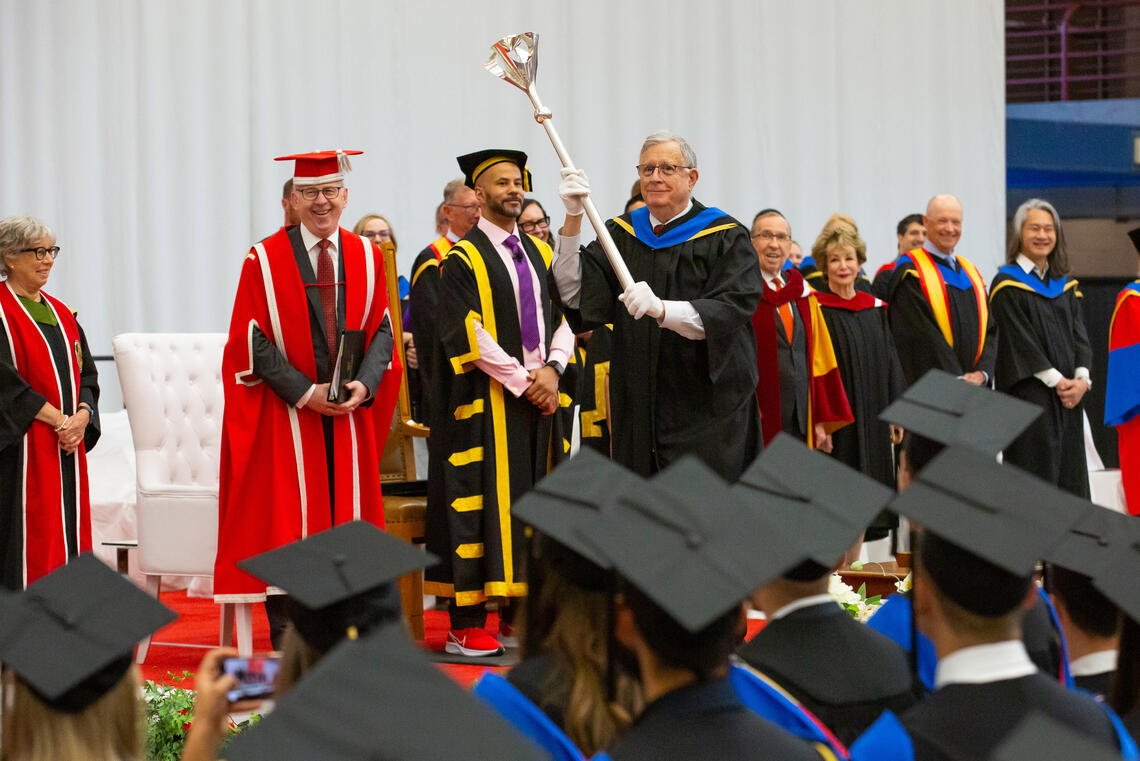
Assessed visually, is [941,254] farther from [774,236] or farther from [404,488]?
[404,488]

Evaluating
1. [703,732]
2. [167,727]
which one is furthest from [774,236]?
[703,732]

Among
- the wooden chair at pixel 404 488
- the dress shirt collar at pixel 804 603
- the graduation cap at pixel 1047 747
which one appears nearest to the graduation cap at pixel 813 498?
the dress shirt collar at pixel 804 603

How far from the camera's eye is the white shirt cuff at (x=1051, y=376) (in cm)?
736

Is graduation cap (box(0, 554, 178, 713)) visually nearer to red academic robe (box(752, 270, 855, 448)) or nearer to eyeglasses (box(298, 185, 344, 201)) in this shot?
eyeglasses (box(298, 185, 344, 201))

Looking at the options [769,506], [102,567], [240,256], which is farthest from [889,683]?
[240,256]

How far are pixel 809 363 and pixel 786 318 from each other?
0.28m

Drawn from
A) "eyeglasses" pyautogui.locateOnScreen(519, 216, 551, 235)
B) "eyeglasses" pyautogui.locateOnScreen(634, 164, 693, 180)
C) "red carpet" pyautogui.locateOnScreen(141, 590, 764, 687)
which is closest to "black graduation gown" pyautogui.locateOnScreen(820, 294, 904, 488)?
"red carpet" pyautogui.locateOnScreen(141, 590, 764, 687)

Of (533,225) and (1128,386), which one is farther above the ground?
(533,225)

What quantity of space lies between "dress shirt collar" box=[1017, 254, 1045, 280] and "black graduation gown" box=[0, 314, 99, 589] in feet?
16.6

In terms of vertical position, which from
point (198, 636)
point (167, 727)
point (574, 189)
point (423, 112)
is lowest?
point (198, 636)

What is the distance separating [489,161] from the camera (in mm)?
5547

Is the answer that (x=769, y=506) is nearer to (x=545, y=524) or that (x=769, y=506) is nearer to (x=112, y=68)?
(x=545, y=524)

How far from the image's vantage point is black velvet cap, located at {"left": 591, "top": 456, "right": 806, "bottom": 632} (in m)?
1.72

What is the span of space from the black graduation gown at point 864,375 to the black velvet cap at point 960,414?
14.7 ft
